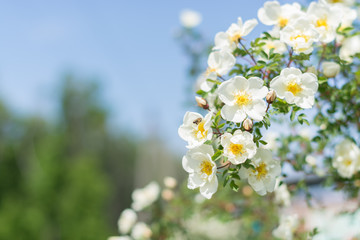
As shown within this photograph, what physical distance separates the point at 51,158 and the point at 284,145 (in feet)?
43.6

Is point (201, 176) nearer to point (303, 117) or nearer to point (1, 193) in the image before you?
point (303, 117)

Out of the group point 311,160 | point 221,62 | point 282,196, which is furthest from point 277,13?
point 282,196

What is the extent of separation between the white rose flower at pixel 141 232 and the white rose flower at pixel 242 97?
1.16 meters

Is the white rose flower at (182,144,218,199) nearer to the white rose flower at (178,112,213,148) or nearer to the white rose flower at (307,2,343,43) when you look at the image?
the white rose flower at (178,112,213,148)

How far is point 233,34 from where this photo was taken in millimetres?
1020

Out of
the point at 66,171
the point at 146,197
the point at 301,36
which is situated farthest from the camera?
the point at 66,171

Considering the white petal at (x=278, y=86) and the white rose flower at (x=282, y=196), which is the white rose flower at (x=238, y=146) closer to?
the white petal at (x=278, y=86)

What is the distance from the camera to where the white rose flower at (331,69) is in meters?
0.99

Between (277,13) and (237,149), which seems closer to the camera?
(237,149)

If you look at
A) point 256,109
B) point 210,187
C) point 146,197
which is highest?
point 146,197

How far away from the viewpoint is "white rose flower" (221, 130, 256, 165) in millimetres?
781

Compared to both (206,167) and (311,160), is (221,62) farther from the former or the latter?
(311,160)

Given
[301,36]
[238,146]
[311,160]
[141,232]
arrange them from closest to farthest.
→ [238,146] → [301,36] → [311,160] → [141,232]

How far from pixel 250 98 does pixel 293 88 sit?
11 cm
